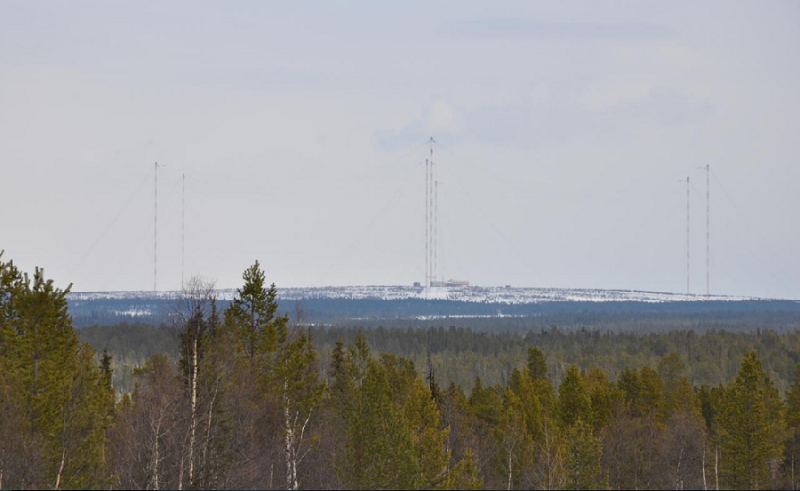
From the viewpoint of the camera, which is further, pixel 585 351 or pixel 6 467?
pixel 585 351

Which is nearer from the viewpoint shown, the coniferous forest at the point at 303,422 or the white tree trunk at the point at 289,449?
the coniferous forest at the point at 303,422

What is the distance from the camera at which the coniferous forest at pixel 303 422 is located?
39.8 meters

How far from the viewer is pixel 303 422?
49312 mm

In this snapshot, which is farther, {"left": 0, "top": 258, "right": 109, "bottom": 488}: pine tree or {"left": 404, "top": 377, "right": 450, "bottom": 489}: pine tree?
{"left": 404, "top": 377, "right": 450, "bottom": 489}: pine tree

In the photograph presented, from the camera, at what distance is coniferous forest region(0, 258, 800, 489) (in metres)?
39.8

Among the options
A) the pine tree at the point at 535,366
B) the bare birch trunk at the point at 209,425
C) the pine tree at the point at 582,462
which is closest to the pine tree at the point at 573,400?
the pine tree at the point at 582,462

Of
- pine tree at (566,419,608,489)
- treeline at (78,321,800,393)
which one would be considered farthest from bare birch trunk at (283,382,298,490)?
treeline at (78,321,800,393)

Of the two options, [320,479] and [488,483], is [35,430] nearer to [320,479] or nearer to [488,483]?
[320,479]

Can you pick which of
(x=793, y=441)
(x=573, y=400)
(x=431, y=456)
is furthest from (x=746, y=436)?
(x=431, y=456)

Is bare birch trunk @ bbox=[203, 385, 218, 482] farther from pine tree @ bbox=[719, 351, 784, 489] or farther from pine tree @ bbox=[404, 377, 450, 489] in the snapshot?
pine tree @ bbox=[719, 351, 784, 489]

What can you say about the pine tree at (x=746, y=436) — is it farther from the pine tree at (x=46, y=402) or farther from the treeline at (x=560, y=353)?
the treeline at (x=560, y=353)

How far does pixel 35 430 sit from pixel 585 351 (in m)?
137

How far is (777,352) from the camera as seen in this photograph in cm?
15612

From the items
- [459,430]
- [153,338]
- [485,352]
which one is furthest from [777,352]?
[153,338]
